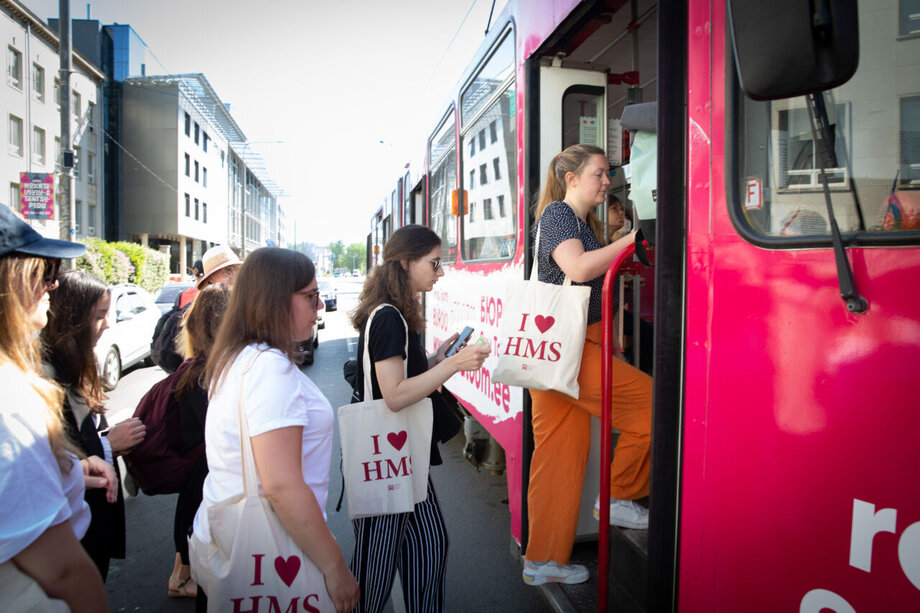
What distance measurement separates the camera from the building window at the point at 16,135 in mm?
23641

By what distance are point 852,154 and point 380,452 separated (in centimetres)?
160

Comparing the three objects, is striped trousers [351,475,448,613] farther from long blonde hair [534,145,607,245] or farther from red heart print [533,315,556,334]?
long blonde hair [534,145,607,245]

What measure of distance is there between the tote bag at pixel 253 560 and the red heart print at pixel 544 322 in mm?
1151

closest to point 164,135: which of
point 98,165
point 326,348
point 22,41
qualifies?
point 98,165

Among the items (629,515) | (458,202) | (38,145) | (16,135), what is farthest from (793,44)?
(38,145)

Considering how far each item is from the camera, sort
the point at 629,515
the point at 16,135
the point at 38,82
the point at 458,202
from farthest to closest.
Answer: the point at 38,82
the point at 16,135
the point at 458,202
the point at 629,515

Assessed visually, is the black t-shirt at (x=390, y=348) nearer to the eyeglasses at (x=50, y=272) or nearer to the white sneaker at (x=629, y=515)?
the white sneaker at (x=629, y=515)

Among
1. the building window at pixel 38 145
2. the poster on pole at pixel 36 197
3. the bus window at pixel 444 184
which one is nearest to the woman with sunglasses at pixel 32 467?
the bus window at pixel 444 184

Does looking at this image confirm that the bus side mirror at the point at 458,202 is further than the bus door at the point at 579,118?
Yes

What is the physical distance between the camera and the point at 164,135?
35.4m

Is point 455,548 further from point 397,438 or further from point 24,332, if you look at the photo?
point 24,332

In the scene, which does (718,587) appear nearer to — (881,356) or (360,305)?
(881,356)

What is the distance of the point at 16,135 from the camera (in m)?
24.1

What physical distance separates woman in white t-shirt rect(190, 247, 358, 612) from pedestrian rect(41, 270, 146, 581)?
1.83ft
